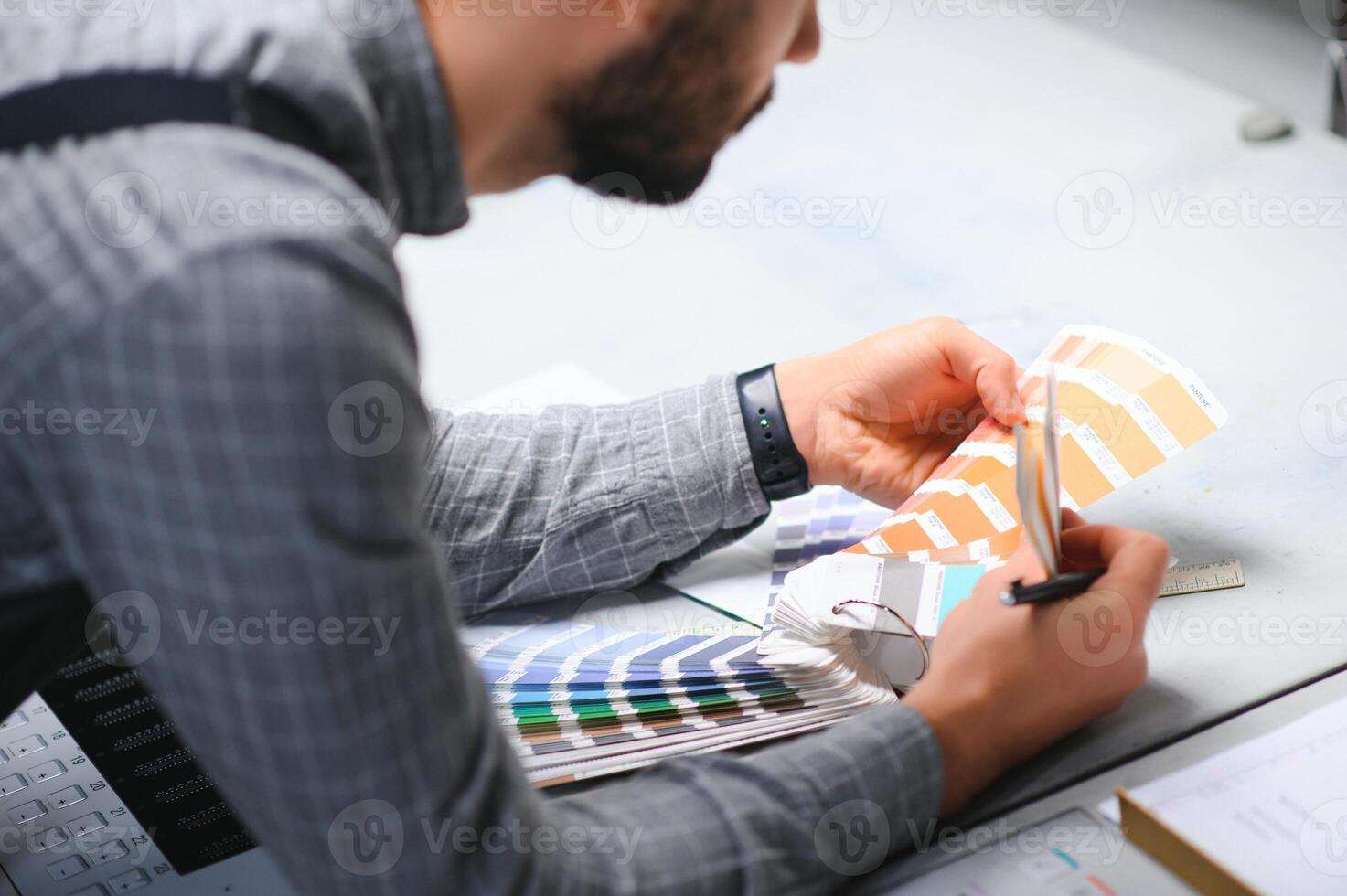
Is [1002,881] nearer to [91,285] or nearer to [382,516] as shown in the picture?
[382,516]

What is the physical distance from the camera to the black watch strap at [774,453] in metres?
1.05

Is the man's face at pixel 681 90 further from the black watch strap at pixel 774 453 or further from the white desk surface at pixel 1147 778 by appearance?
the white desk surface at pixel 1147 778

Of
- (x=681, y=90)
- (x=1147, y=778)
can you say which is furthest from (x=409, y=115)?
(x=1147, y=778)

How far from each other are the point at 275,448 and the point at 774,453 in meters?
0.56

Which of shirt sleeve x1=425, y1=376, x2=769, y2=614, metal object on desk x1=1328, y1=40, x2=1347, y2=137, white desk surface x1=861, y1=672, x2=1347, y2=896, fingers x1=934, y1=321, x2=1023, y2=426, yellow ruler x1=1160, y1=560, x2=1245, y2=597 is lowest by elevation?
white desk surface x1=861, y1=672, x2=1347, y2=896

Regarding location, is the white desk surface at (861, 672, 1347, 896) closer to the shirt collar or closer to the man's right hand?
the man's right hand

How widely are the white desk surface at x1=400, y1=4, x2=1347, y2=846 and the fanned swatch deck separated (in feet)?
0.36

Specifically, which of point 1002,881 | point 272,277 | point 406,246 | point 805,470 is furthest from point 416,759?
point 406,246

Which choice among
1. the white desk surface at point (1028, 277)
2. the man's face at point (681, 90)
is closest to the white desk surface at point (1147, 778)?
the white desk surface at point (1028, 277)

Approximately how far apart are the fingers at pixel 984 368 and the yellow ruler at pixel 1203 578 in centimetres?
16

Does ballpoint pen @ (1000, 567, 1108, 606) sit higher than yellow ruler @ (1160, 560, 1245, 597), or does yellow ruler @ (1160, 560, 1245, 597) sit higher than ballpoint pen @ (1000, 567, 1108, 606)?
ballpoint pen @ (1000, 567, 1108, 606)

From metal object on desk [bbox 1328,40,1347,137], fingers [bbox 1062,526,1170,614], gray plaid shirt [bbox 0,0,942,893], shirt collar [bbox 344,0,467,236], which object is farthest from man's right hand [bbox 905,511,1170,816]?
metal object on desk [bbox 1328,40,1347,137]

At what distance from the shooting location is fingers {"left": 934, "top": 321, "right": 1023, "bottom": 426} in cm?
99

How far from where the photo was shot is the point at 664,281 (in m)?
1.52
